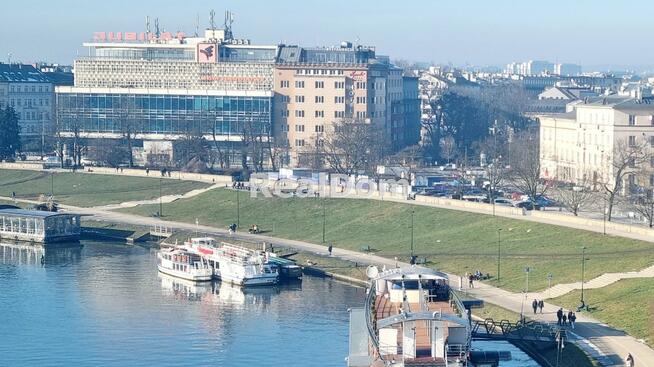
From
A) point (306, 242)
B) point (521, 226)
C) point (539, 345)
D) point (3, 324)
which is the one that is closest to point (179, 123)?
point (306, 242)

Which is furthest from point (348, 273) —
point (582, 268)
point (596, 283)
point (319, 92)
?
point (319, 92)

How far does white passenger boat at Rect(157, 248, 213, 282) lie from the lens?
93.1 meters

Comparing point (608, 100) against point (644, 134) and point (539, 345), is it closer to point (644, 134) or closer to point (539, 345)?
point (644, 134)

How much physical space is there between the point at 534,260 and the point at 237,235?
29804mm

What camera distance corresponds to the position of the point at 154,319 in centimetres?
7619

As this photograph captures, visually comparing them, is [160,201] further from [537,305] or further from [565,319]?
[565,319]

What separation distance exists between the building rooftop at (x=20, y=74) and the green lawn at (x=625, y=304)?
412 ft

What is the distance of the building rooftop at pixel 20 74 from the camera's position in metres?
187

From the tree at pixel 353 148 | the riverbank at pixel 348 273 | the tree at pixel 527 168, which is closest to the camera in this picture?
the riverbank at pixel 348 273

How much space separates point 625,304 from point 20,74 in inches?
5235

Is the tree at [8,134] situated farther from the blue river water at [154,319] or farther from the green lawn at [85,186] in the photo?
the blue river water at [154,319]

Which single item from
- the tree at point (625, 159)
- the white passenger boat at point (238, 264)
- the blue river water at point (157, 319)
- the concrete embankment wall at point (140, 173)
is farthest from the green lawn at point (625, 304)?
the concrete embankment wall at point (140, 173)

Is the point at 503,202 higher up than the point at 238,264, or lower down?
higher up

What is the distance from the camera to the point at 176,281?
92.1 m
